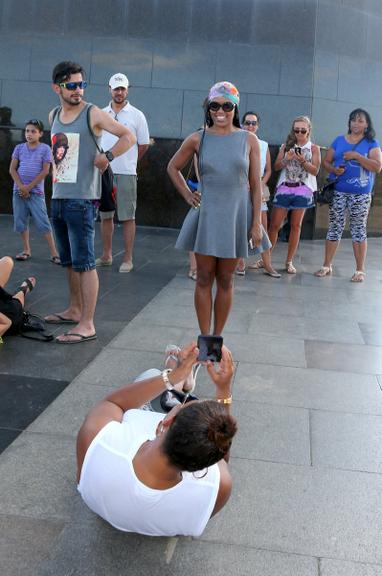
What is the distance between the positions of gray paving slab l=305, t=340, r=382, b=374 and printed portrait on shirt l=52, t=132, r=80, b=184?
2.20 metres

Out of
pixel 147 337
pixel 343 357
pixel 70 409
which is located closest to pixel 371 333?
pixel 343 357

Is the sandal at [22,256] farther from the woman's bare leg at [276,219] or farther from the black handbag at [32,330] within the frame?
the woman's bare leg at [276,219]

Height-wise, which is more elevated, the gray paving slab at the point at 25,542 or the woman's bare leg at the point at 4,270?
the woman's bare leg at the point at 4,270

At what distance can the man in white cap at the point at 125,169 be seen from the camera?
7500mm

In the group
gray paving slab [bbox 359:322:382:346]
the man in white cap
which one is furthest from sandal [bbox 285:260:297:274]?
gray paving slab [bbox 359:322:382:346]

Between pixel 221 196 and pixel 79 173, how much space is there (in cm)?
112

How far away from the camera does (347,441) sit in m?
3.61

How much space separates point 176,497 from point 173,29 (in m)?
9.88

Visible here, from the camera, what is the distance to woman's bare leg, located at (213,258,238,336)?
4758 millimetres

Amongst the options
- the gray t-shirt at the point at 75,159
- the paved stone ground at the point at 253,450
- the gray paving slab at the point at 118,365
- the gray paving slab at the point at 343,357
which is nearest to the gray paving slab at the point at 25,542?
the paved stone ground at the point at 253,450

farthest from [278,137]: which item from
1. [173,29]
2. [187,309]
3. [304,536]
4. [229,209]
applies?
[304,536]

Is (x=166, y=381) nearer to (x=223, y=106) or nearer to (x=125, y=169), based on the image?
(x=223, y=106)

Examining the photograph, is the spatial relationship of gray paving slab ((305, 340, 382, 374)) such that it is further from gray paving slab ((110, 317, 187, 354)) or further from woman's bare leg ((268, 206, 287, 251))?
woman's bare leg ((268, 206, 287, 251))

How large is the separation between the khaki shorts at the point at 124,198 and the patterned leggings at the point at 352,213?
2.32 m
